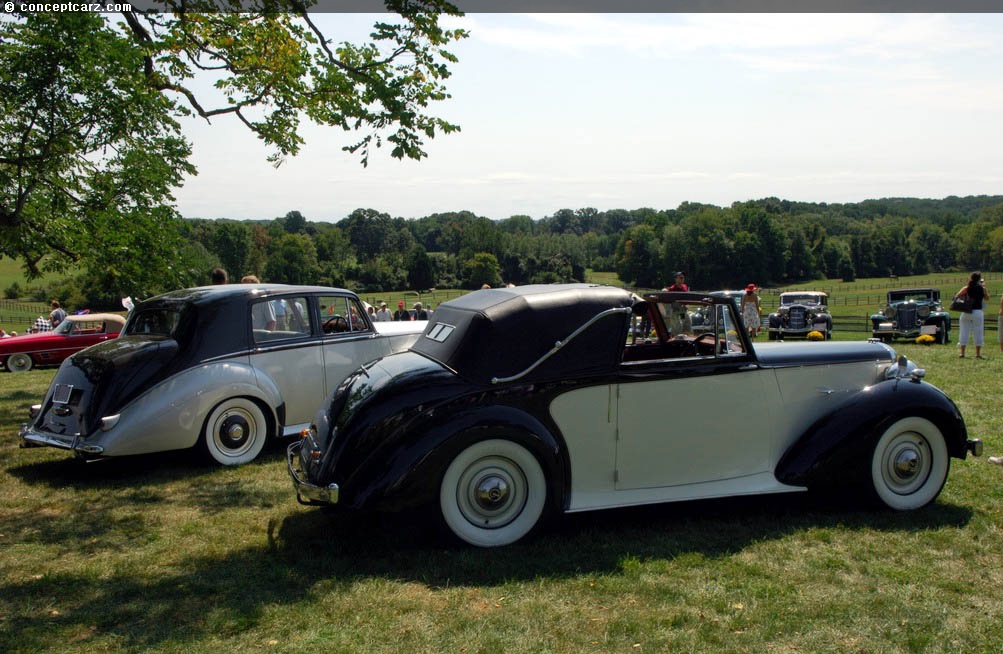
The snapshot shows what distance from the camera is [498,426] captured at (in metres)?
5.08

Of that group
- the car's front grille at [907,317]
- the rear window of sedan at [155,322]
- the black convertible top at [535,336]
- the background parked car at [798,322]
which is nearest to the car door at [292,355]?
the rear window of sedan at [155,322]

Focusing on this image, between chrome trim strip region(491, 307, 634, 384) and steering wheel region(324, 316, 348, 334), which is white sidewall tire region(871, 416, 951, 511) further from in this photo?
steering wheel region(324, 316, 348, 334)

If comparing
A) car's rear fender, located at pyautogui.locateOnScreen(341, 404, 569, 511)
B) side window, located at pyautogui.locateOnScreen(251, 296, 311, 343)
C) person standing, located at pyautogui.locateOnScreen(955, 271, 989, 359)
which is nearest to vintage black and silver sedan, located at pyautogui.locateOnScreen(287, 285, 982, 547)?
car's rear fender, located at pyautogui.locateOnScreen(341, 404, 569, 511)

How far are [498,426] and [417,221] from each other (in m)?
103

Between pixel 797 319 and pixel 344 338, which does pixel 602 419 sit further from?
pixel 797 319

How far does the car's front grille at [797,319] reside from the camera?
99.1ft

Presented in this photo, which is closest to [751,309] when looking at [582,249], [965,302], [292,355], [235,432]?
[965,302]

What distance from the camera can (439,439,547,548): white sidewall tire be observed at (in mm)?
5094

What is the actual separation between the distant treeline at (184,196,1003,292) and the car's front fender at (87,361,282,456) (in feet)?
98.5

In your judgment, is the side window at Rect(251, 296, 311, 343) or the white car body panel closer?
the white car body panel

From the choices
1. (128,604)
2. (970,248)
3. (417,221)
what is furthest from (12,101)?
(970,248)

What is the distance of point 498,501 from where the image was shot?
5.19 meters

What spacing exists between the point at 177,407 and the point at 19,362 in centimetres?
1688

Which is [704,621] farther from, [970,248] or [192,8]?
[970,248]
